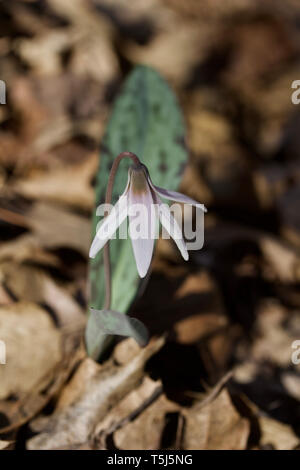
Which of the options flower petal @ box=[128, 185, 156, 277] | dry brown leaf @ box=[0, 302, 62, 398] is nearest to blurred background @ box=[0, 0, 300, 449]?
dry brown leaf @ box=[0, 302, 62, 398]

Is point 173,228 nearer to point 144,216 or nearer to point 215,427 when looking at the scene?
point 144,216

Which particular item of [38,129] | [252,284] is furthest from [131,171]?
[38,129]

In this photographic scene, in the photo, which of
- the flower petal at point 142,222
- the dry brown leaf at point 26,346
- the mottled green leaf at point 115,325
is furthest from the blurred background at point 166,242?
the flower petal at point 142,222

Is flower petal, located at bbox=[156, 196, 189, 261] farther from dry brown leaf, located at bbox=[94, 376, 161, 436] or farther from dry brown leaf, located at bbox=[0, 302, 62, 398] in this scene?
dry brown leaf, located at bbox=[0, 302, 62, 398]

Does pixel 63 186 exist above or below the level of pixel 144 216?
above

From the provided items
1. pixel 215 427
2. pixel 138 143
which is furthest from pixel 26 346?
pixel 138 143

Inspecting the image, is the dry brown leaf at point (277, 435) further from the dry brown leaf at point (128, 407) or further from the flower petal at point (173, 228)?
the flower petal at point (173, 228)

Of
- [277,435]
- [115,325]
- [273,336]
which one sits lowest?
[277,435]
